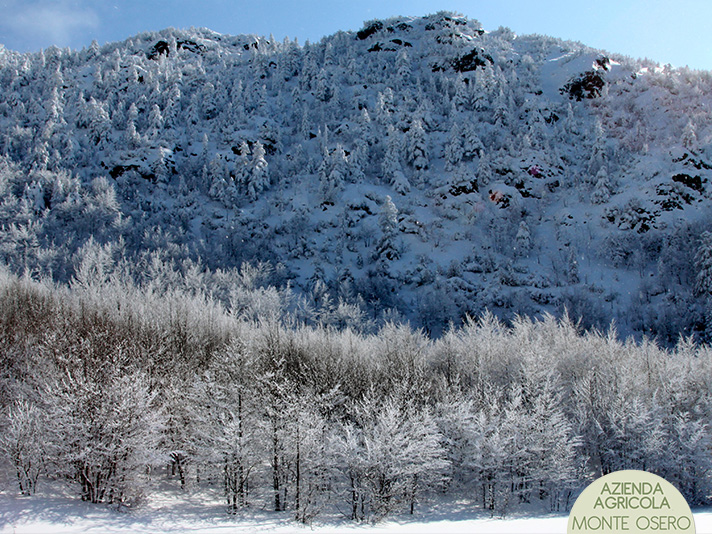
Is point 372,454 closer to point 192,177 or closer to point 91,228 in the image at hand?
point 91,228

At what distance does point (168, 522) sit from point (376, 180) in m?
77.8

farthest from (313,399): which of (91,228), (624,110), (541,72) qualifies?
(541,72)

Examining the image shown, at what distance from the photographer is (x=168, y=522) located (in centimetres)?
1513

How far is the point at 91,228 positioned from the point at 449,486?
72.9 m

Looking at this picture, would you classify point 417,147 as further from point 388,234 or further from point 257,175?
point 257,175

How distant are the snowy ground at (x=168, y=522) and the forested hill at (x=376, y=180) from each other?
28616mm

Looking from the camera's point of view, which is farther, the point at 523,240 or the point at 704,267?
the point at 523,240

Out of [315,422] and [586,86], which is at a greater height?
[586,86]

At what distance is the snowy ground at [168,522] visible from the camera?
12586 millimetres

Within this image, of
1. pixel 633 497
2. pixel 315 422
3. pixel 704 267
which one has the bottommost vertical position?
pixel 315 422

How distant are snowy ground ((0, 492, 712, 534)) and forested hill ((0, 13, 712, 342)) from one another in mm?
28616

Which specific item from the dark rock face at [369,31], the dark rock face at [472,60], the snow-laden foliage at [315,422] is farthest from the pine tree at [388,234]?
the dark rock face at [369,31]

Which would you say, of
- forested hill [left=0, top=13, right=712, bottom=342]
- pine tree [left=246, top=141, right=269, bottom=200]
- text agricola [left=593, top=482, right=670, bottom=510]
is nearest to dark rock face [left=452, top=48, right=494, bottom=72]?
forested hill [left=0, top=13, right=712, bottom=342]

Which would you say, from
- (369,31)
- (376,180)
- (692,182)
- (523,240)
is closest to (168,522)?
(523,240)
